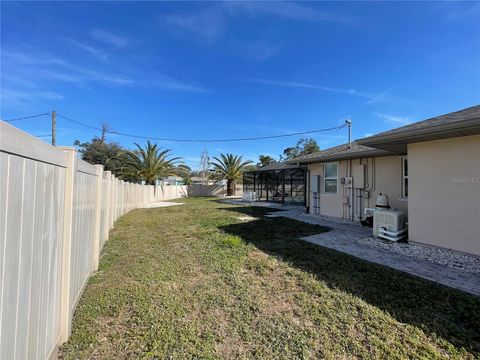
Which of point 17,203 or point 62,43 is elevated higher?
point 62,43

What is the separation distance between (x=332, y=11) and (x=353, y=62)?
11.9 feet

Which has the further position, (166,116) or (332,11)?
(166,116)

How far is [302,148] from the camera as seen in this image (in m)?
45.8

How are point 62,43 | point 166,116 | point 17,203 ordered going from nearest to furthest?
point 17,203 < point 62,43 < point 166,116

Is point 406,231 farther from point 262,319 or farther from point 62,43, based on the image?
point 62,43

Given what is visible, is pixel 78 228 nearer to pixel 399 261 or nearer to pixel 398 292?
pixel 398 292

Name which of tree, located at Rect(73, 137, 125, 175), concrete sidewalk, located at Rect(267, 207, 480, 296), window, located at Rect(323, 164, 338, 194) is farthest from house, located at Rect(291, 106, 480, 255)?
tree, located at Rect(73, 137, 125, 175)

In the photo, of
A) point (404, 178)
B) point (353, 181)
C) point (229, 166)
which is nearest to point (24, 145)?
point (404, 178)

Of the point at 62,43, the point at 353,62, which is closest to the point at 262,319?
the point at 353,62

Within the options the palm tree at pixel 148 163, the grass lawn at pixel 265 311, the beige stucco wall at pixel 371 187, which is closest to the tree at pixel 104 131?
the palm tree at pixel 148 163

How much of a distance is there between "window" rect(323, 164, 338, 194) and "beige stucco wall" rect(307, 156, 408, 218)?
0.58 ft

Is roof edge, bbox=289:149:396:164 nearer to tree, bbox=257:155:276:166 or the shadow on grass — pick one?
the shadow on grass

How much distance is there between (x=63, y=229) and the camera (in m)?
2.17

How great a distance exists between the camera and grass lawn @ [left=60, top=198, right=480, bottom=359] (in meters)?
2.23
